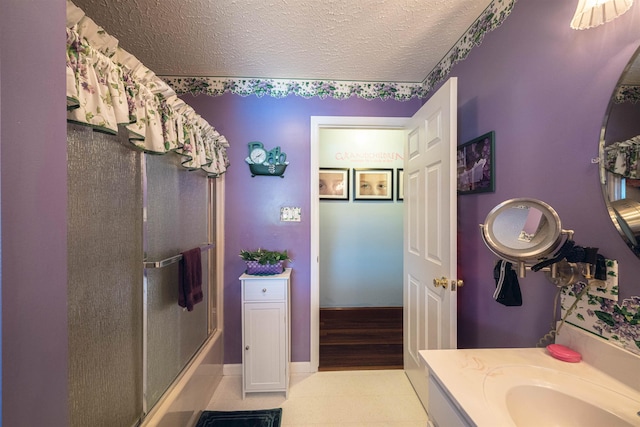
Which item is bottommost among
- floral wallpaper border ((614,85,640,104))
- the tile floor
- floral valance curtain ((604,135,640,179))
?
the tile floor

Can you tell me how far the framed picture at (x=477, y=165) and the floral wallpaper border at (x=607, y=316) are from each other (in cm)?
58

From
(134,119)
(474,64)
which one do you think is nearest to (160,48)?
(134,119)

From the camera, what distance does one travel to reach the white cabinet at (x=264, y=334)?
171 centimetres

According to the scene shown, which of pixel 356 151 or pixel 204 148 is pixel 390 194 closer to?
pixel 356 151

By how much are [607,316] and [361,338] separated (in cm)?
201

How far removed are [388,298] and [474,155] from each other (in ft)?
7.31

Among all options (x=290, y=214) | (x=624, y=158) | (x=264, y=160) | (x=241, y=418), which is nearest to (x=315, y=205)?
(x=290, y=214)

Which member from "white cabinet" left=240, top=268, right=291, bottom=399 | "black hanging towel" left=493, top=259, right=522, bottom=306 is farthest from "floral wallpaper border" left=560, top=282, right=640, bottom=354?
"white cabinet" left=240, top=268, right=291, bottom=399

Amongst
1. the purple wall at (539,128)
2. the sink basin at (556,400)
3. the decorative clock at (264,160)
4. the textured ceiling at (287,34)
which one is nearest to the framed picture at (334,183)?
the decorative clock at (264,160)

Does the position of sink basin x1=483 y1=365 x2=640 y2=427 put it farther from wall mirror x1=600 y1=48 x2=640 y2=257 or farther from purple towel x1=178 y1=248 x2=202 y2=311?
purple towel x1=178 y1=248 x2=202 y2=311

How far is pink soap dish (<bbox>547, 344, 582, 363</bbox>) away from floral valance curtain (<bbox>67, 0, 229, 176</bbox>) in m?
1.67

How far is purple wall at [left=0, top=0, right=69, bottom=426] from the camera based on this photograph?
0.40 metres

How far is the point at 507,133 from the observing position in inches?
46.6

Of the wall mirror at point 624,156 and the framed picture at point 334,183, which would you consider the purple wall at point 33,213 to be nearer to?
the wall mirror at point 624,156
